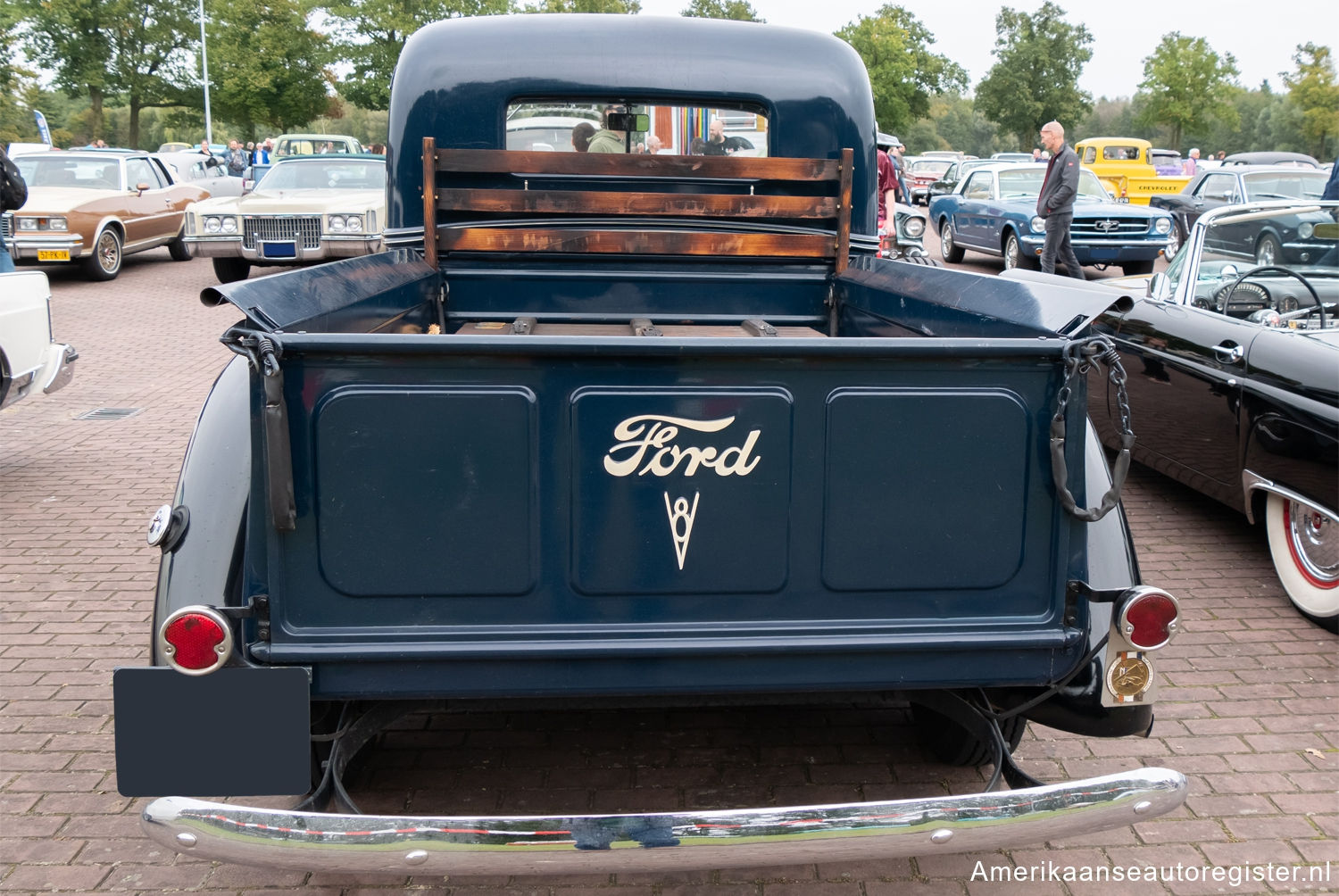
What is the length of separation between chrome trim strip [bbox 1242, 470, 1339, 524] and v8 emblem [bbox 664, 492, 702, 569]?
9.97 ft

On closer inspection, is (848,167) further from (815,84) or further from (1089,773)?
(1089,773)

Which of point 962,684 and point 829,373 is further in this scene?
point 962,684

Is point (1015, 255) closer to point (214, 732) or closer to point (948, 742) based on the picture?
point (948, 742)

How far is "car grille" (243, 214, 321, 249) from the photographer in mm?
12703

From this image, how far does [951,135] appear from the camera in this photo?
94812 mm

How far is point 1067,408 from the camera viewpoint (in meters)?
2.39

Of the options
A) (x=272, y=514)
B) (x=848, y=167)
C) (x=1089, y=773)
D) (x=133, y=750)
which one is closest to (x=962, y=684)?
(x=1089, y=773)

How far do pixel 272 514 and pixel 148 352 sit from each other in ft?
29.4

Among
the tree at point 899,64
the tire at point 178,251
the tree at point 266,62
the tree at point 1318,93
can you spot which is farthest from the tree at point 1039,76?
the tire at point 178,251

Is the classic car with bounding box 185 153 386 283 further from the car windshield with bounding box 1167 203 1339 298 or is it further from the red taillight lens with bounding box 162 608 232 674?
the red taillight lens with bounding box 162 608 232 674

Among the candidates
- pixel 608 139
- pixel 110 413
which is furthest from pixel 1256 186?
pixel 110 413

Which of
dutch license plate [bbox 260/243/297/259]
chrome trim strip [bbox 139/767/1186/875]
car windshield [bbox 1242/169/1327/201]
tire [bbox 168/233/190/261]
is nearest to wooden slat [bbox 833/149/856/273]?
chrome trim strip [bbox 139/767/1186/875]

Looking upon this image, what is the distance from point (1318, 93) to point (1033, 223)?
45044 millimetres

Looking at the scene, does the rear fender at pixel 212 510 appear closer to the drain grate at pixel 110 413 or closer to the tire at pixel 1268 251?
the tire at pixel 1268 251
